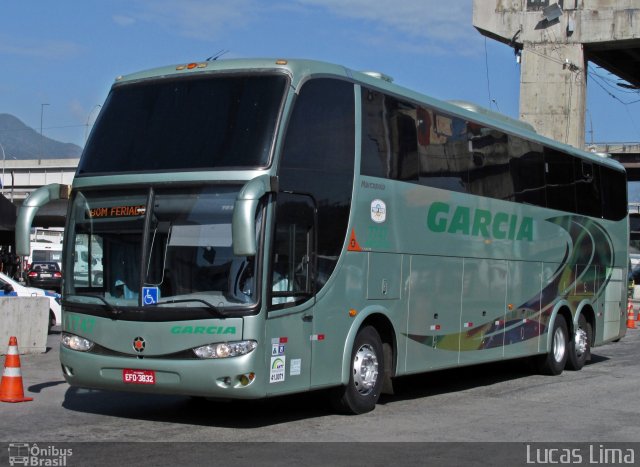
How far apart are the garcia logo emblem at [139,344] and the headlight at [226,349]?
663mm

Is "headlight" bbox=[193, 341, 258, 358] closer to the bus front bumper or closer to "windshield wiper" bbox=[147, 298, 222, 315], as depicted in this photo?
the bus front bumper

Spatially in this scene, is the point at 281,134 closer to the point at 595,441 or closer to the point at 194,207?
the point at 194,207

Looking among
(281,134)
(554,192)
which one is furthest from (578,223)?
(281,134)

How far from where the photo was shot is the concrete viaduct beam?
146 feet

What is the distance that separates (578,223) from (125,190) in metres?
10.5

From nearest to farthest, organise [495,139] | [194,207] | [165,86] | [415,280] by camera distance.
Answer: [194,207]
[165,86]
[415,280]
[495,139]

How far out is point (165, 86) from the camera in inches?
436

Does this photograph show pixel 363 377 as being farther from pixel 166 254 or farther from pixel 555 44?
pixel 555 44

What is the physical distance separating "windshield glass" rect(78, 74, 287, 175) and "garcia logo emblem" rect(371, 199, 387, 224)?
2.14 metres

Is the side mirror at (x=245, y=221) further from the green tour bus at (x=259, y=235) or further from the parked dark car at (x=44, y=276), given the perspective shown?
the parked dark car at (x=44, y=276)

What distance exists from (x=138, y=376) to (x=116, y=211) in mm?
1810

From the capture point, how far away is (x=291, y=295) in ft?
34.2

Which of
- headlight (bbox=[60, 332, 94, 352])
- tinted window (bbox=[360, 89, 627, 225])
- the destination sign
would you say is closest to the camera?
the destination sign

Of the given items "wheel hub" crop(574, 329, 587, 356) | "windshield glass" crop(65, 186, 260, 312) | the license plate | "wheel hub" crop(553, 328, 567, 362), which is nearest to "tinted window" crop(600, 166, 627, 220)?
"wheel hub" crop(574, 329, 587, 356)
